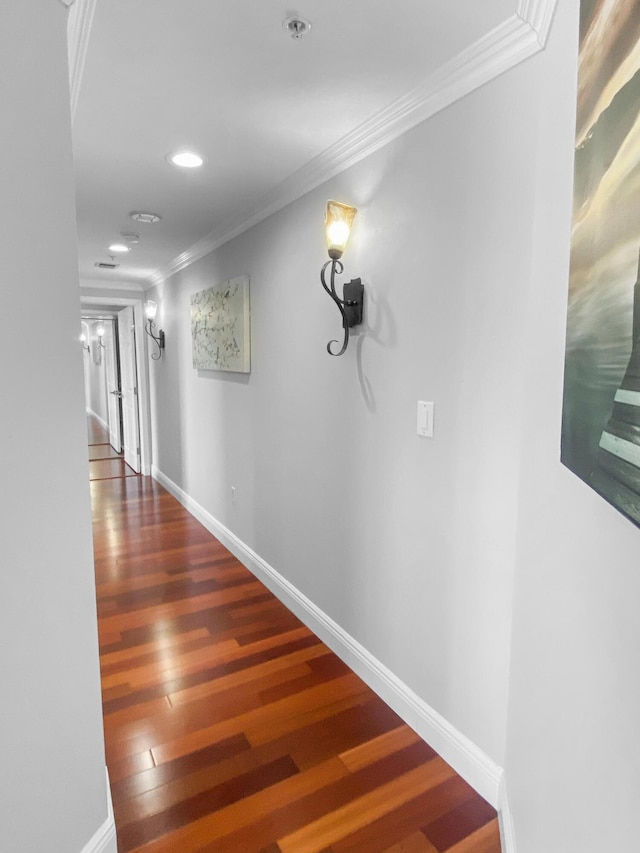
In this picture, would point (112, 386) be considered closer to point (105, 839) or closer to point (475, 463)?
point (105, 839)

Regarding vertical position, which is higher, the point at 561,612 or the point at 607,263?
the point at 607,263

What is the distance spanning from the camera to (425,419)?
1680 mm

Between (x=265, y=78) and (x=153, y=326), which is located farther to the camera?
(x=153, y=326)

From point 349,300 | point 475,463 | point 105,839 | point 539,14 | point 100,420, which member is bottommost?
point 105,839

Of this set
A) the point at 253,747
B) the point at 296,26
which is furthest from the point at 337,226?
the point at 253,747

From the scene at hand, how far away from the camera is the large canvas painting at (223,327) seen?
9.91ft

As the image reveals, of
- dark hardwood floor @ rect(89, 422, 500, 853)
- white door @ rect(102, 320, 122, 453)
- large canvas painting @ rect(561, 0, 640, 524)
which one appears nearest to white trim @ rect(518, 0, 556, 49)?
large canvas painting @ rect(561, 0, 640, 524)

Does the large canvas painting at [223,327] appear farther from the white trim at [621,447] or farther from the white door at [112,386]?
the white door at [112,386]

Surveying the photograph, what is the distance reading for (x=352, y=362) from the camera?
2064 mm

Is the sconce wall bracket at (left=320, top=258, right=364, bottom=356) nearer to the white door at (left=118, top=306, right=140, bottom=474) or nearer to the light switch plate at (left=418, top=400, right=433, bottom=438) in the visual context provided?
the light switch plate at (left=418, top=400, right=433, bottom=438)

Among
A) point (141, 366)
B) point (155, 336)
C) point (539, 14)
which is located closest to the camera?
point (539, 14)

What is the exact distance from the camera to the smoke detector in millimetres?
1248

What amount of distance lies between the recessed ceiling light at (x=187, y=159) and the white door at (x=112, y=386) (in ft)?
16.9

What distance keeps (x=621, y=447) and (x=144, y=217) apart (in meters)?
3.09
